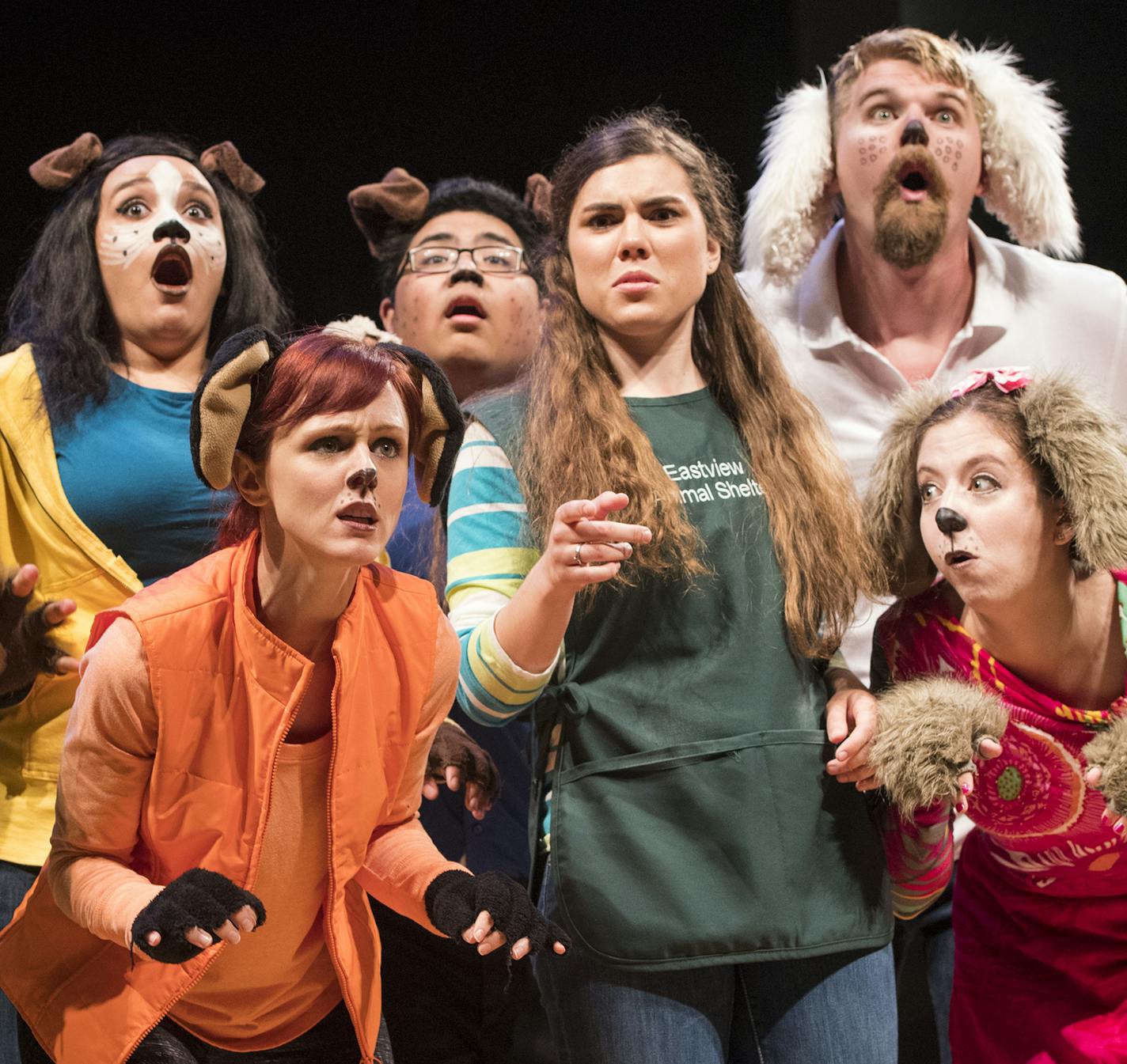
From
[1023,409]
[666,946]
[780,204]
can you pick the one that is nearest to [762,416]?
[1023,409]

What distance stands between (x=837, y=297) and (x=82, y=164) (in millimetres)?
1530

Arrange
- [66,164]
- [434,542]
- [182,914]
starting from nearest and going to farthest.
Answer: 1. [182,914]
2. [434,542]
3. [66,164]

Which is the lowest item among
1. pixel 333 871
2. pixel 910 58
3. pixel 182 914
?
pixel 333 871

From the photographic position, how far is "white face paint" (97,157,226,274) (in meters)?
2.28

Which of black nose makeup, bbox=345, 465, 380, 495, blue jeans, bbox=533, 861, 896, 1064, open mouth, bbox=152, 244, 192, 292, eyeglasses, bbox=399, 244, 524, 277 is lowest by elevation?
blue jeans, bbox=533, 861, 896, 1064

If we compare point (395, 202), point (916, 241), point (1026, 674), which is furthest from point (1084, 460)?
point (395, 202)

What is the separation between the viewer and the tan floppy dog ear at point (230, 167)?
2.44m

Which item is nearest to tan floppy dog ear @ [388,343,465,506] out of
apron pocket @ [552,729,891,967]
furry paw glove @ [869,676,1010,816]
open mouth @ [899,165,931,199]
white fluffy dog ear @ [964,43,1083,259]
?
apron pocket @ [552,729,891,967]

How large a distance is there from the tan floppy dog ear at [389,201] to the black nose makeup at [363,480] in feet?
5.35

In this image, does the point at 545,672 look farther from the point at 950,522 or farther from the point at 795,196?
the point at 795,196

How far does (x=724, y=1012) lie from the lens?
1.70 metres

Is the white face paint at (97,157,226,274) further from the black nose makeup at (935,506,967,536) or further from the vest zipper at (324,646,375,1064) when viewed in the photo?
the black nose makeup at (935,506,967,536)

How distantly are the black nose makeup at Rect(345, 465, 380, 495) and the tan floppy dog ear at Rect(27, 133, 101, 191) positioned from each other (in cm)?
120

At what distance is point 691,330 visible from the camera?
81.0 inches
